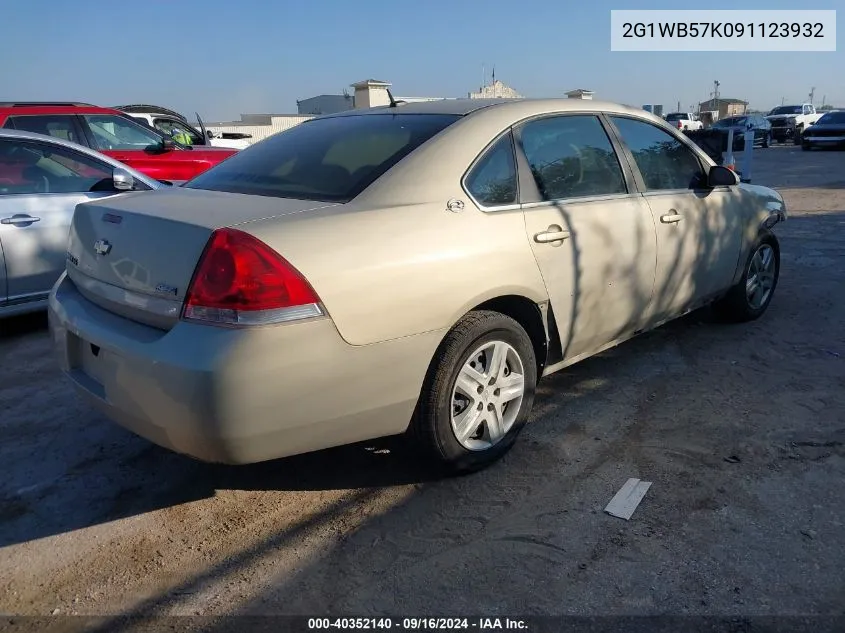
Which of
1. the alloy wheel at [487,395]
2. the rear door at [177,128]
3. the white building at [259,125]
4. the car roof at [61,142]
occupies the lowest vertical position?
the alloy wheel at [487,395]

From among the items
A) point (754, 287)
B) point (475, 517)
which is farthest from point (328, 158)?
point (754, 287)

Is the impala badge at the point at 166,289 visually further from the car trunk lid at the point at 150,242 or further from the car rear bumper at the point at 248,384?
the car rear bumper at the point at 248,384

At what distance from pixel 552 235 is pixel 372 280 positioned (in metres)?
1.07

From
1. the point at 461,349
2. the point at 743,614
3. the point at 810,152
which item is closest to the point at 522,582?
the point at 743,614

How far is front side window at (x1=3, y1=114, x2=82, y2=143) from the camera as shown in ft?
24.3

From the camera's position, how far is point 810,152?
87.8 ft

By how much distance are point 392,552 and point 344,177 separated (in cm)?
150

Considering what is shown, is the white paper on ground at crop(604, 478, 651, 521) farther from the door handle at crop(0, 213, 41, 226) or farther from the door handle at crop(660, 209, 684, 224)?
the door handle at crop(0, 213, 41, 226)

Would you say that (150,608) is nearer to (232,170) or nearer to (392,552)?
(392,552)

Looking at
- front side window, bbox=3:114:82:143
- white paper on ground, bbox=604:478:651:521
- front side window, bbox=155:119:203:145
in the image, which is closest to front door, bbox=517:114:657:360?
white paper on ground, bbox=604:478:651:521

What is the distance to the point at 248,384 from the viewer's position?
90.3 inches

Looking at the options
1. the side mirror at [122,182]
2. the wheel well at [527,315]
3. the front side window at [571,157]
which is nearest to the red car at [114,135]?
the side mirror at [122,182]

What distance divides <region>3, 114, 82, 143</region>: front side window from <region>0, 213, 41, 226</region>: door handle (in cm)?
277

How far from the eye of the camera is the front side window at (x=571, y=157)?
3.35 meters
